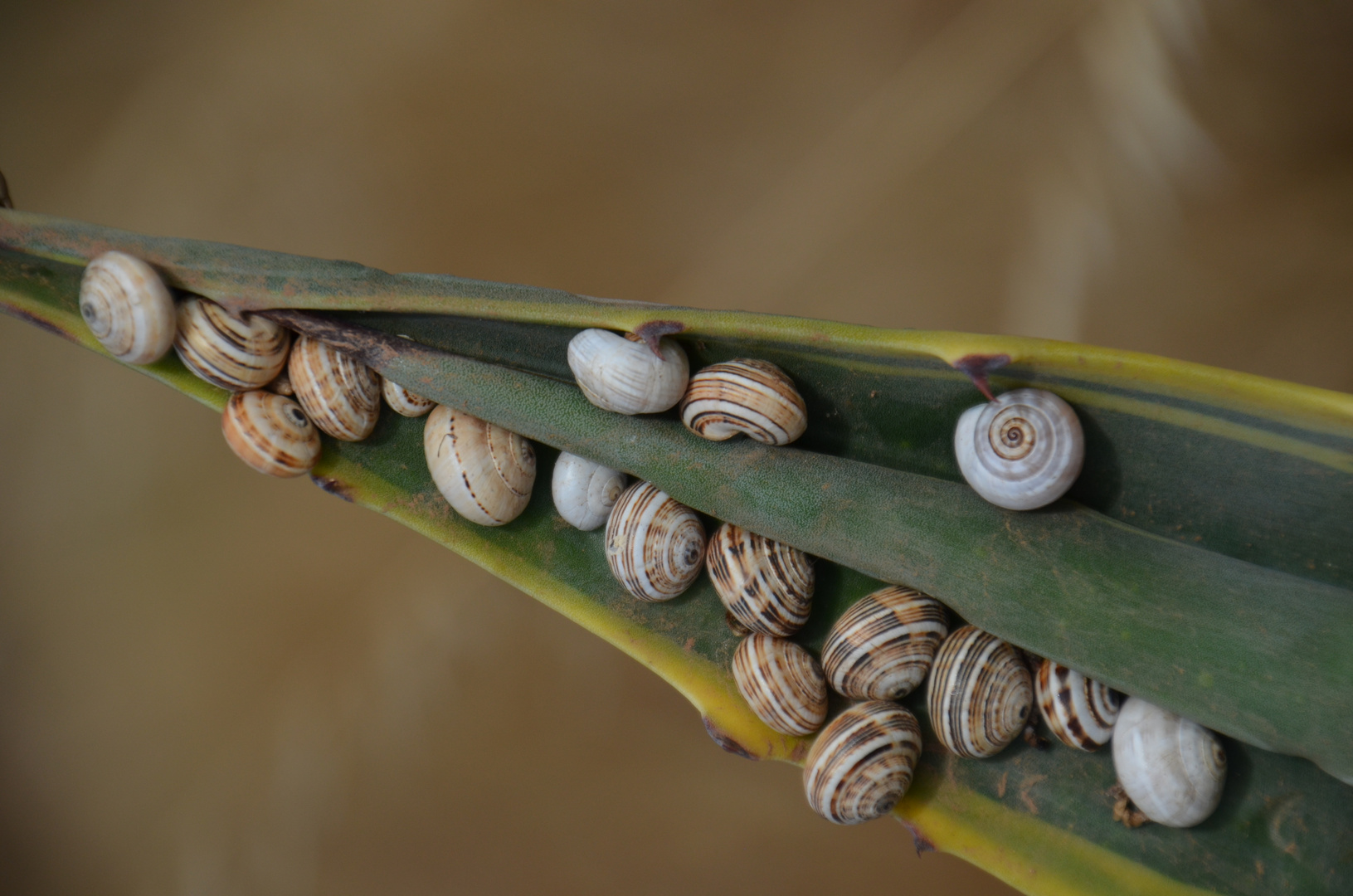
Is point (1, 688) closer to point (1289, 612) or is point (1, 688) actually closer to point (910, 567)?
point (910, 567)

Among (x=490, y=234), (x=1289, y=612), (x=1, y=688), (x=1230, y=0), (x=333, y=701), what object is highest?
(x=1230, y=0)

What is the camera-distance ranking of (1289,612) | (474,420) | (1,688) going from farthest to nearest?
(1,688), (474,420), (1289,612)

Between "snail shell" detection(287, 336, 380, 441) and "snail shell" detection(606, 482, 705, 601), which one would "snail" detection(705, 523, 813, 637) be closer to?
"snail shell" detection(606, 482, 705, 601)

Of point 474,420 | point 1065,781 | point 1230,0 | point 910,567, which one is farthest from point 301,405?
point 1230,0

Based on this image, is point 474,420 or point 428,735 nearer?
point 474,420

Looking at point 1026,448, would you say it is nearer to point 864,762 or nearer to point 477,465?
point 864,762

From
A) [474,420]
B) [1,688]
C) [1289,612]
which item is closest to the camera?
[1289,612]

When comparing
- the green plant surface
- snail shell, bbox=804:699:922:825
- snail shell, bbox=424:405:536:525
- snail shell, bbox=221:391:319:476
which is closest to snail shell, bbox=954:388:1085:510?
the green plant surface

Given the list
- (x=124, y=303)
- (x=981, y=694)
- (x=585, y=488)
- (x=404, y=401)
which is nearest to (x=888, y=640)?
(x=981, y=694)
